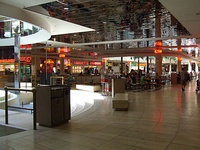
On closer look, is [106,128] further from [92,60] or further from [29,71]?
[92,60]

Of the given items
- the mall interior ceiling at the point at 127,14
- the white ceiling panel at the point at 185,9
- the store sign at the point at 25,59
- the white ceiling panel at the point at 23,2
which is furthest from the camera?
the store sign at the point at 25,59

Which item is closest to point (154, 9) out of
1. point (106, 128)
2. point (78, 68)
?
point (106, 128)

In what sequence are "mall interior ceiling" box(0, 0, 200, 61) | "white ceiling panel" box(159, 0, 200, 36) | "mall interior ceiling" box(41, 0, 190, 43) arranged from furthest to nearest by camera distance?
"mall interior ceiling" box(41, 0, 190, 43) < "mall interior ceiling" box(0, 0, 200, 61) < "white ceiling panel" box(159, 0, 200, 36)

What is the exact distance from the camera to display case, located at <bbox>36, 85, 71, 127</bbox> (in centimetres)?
545

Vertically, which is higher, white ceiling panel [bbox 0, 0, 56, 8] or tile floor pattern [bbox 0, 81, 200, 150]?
white ceiling panel [bbox 0, 0, 56, 8]

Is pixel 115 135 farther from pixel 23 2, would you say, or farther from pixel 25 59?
pixel 25 59

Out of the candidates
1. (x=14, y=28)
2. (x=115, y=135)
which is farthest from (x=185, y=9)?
(x=14, y=28)

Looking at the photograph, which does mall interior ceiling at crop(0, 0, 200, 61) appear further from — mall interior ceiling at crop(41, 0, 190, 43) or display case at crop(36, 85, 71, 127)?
display case at crop(36, 85, 71, 127)

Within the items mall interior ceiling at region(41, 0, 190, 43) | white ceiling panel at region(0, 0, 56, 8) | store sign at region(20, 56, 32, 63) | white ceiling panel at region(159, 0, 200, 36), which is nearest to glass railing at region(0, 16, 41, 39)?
mall interior ceiling at region(41, 0, 190, 43)

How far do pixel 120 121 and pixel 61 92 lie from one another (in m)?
1.92

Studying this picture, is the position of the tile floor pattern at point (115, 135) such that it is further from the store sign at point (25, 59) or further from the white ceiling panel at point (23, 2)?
the store sign at point (25, 59)

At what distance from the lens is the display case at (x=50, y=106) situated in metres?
5.45

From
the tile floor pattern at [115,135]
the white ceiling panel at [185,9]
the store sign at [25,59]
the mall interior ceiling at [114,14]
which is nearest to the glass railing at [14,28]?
the mall interior ceiling at [114,14]

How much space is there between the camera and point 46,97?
18.0 ft
